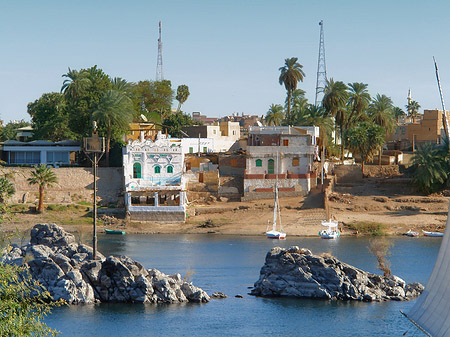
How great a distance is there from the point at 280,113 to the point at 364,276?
6604 cm

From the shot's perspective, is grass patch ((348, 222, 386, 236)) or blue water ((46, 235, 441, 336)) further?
grass patch ((348, 222, 386, 236))

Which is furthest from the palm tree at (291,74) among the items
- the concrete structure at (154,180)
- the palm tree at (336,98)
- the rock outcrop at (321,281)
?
the rock outcrop at (321,281)

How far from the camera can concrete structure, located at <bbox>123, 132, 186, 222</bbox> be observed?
7319 cm

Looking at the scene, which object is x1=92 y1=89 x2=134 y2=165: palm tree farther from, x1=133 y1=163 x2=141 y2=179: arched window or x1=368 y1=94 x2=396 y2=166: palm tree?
x1=368 y1=94 x2=396 y2=166: palm tree

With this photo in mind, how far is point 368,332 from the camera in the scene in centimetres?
3622

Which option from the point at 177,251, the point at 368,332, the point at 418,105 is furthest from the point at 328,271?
the point at 418,105

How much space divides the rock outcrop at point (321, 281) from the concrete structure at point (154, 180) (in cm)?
3145

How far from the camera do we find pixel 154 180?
77562 millimetres

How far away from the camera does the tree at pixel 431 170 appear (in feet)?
252

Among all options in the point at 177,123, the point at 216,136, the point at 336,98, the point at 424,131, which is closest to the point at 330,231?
the point at 336,98

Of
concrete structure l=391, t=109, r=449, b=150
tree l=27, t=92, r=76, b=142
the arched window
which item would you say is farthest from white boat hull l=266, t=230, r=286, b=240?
concrete structure l=391, t=109, r=449, b=150

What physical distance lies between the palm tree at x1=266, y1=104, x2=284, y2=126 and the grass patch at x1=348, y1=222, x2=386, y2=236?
123 ft

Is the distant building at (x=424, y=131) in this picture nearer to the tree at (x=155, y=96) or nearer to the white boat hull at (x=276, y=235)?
the tree at (x=155, y=96)

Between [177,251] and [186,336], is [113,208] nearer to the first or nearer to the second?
[177,251]
